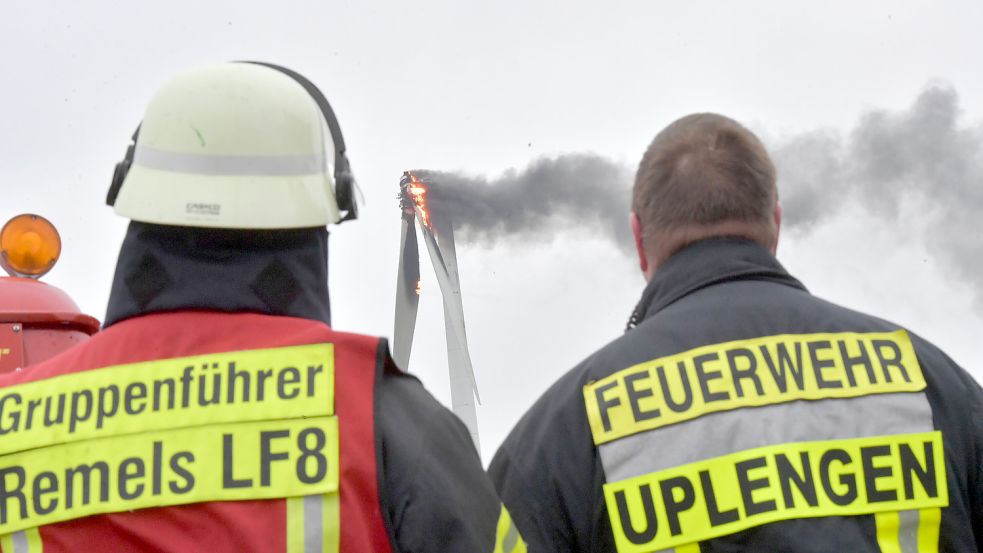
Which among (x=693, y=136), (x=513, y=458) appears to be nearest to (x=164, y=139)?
(x=513, y=458)

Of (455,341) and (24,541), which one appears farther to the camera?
(455,341)

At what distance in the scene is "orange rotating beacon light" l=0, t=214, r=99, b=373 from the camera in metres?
5.36

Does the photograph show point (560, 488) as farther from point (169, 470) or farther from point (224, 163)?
point (224, 163)

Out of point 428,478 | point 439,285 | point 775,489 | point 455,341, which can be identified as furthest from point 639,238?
point 455,341

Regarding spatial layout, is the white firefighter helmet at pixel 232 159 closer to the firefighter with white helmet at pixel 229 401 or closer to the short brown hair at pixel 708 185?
the firefighter with white helmet at pixel 229 401

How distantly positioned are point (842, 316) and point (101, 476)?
6.91ft

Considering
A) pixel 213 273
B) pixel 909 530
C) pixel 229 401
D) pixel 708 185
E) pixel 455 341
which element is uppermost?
pixel 455 341

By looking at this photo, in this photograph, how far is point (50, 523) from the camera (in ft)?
9.37

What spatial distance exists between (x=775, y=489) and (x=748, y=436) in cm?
16

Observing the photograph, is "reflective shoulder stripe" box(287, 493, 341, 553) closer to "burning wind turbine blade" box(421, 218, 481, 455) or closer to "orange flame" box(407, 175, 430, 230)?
"burning wind turbine blade" box(421, 218, 481, 455)

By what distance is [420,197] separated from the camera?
2706 cm

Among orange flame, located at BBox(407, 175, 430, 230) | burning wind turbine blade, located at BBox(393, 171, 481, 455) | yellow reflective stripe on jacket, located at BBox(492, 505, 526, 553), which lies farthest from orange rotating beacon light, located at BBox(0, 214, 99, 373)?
orange flame, located at BBox(407, 175, 430, 230)

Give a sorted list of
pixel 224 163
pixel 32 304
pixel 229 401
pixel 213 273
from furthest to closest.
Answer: pixel 32 304 < pixel 224 163 < pixel 213 273 < pixel 229 401

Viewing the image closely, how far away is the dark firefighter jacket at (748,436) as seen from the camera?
11.0 ft
